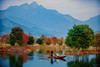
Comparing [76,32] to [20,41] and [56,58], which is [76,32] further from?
[20,41]

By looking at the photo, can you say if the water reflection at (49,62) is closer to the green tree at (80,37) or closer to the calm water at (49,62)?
the calm water at (49,62)

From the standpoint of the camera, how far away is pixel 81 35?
4678cm

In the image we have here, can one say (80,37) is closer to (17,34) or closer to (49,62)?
(49,62)

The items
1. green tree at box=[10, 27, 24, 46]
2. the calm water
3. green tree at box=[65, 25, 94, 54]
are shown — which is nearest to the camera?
the calm water

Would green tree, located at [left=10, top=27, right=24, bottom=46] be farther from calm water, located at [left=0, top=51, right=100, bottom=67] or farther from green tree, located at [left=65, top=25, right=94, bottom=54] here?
calm water, located at [left=0, top=51, right=100, bottom=67]

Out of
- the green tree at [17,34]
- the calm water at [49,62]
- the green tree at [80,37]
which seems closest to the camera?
the calm water at [49,62]

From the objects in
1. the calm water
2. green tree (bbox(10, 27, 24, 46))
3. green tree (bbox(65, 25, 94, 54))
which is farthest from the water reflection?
green tree (bbox(10, 27, 24, 46))

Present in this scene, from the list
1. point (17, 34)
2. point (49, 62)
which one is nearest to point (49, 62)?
point (49, 62)

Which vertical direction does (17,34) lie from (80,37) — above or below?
above

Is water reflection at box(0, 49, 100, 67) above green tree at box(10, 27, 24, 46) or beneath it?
beneath

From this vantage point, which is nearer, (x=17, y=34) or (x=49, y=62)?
(x=49, y=62)

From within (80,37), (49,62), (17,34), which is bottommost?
(49,62)

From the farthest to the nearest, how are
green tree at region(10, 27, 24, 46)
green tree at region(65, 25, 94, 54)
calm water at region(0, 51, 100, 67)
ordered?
green tree at region(10, 27, 24, 46)
green tree at region(65, 25, 94, 54)
calm water at region(0, 51, 100, 67)

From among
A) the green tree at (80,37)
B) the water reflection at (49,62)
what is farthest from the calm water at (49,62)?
the green tree at (80,37)
